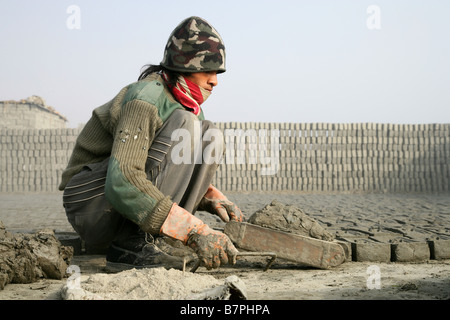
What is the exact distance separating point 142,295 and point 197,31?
1680 mm

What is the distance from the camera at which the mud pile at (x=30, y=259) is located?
8.60 feet

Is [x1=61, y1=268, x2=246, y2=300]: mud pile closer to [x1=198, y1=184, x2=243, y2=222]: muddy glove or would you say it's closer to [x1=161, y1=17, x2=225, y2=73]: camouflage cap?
[x1=198, y1=184, x2=243, y2=222]: muddy glove

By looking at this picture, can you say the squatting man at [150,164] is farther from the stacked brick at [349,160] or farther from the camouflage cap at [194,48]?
the stacked brick at [349,160]

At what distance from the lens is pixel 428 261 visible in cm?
345

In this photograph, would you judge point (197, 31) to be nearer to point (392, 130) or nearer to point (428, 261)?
point (428, 261)

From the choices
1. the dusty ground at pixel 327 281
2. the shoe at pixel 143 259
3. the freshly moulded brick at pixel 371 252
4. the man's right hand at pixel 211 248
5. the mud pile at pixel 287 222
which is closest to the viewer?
the dusty ground at pixel 327 281

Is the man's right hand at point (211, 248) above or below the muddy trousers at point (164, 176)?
below

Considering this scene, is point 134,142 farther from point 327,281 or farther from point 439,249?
point 439,249

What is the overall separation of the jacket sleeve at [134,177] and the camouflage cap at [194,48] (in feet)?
1.40

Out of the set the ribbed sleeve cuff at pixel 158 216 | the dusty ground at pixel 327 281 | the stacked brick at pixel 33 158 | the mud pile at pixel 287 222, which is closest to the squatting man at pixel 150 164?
the ribbed sleeve cuff at pixel 158 216

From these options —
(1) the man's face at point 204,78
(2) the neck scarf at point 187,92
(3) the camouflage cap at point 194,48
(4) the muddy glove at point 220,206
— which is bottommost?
(4) the muddy glove at point 220,206

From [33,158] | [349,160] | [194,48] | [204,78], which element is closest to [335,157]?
[349,160]

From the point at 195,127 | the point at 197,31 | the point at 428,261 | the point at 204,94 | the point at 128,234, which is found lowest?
the point at 428,261
